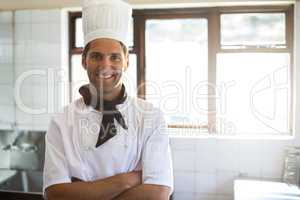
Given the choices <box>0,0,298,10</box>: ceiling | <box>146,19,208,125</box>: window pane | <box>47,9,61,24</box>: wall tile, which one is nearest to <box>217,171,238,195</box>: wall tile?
<box>146,19,208,125</box>: window pane

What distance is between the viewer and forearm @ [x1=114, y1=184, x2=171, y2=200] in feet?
3.41

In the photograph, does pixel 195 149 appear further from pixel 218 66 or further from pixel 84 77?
pixel 84 77

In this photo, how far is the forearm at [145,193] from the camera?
1.04 meters

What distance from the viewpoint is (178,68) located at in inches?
99.7

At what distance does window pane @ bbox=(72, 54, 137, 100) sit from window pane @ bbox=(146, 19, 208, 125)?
12 centimetres

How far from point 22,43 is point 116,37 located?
1.79 m

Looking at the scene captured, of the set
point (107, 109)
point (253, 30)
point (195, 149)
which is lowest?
point (195, 149)

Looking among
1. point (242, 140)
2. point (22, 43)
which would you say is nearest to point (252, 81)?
point (242, 140)

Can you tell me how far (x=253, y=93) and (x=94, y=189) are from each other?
178 cm

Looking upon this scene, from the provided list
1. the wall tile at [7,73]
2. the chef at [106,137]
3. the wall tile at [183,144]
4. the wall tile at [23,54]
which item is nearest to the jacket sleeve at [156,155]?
the chef at [106,137]

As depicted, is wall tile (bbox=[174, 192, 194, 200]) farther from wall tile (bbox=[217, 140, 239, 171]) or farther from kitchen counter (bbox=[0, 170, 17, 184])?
kitchen counter (bbox=[0, 170, 17, 184])

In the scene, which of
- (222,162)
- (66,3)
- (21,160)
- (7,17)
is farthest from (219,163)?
(7,17)

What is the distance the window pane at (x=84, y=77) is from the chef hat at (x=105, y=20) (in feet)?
4.23

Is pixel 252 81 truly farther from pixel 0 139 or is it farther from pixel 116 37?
pixel 0 139
